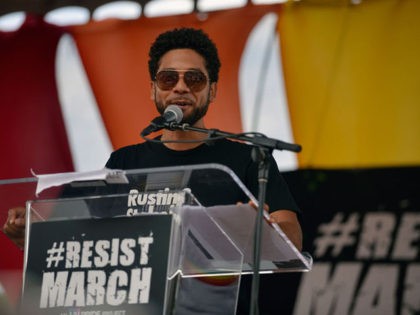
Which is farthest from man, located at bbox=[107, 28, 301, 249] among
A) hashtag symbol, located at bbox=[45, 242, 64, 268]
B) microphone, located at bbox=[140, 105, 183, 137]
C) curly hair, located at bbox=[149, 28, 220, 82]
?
hashtag symbol, located at bbox=[45, 242, 64, 268]

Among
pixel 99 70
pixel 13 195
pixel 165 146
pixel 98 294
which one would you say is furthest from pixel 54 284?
pixel 99 70

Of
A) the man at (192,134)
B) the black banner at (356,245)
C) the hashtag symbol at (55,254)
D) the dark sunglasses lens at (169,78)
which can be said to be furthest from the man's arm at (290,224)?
the black banner at (356,245)

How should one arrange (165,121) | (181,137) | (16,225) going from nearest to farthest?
(16,225), (165,121), (181,137)

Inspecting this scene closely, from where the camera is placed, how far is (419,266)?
4.61m

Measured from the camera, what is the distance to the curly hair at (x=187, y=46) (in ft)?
11.5

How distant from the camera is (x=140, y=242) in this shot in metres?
2.46

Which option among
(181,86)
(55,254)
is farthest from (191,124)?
(55,254)

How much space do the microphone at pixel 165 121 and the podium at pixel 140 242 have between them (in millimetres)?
268

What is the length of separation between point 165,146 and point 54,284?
1011 mm

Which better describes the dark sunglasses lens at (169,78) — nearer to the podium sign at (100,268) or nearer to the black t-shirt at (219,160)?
the black t-shirt at (219,160)

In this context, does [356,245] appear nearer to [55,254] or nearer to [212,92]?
[212,92]

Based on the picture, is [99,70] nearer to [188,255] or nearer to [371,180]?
[371,180]

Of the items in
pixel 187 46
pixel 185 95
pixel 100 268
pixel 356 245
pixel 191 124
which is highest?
pixel 187 46

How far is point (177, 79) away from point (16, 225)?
0.84 meters
